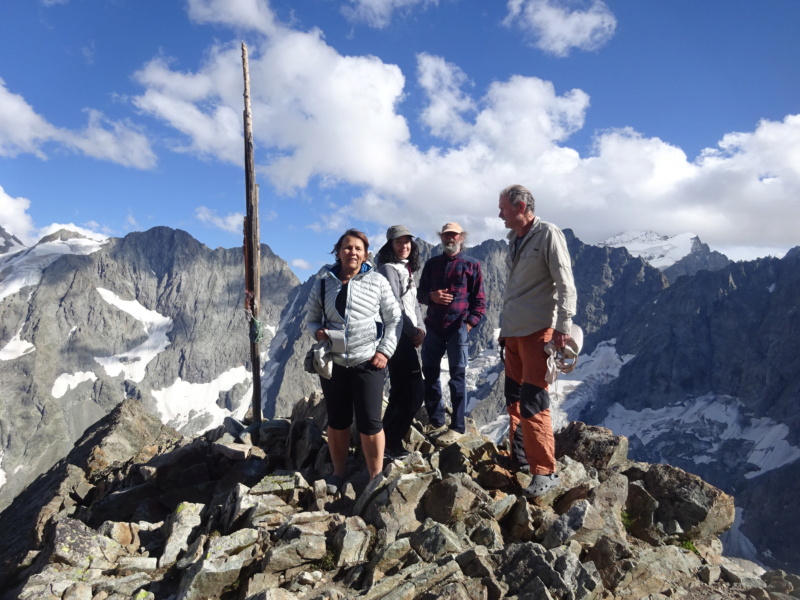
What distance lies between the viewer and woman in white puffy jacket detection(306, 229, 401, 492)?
7.24 m

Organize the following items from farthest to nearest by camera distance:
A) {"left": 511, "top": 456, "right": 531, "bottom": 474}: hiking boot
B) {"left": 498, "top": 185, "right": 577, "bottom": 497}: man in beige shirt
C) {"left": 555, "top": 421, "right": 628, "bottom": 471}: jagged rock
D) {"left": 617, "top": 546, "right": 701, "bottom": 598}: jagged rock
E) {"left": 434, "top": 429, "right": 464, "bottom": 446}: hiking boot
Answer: {"left": 434, "top": 429, "right": 464, "bottom": 446}: hiking boot < {"left": 555, "top": 421, "right": 628, "bottom": 471}: jagged rock < {"left": 511, "top": 456, "right": 531, "bottom": 474}: hiking boot < {"left": 498, "top": 185, "right": 577, "bottom": 497}: man in beige shirt < {"left": 617, "top": 546, "right": 701, "bottom": 598}: jagged rock

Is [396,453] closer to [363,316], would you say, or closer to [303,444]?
[303,444]

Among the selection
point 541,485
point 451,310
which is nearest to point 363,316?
point 451,310

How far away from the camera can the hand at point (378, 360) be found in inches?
284

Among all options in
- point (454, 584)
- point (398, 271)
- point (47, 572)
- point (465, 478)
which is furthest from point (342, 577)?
point (398, 271)

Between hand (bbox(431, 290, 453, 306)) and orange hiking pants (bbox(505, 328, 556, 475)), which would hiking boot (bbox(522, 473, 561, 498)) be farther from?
hand (bbox(431, 290, 453, 306))

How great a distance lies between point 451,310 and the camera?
9.52 metres

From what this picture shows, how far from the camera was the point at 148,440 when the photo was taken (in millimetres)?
15336

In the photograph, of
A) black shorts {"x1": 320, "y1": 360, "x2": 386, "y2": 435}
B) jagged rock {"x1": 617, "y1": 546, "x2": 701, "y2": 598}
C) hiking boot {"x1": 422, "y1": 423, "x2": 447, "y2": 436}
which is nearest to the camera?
jagged rock {"x1": 617, "y1": 546, "x2": 701, "y2": 598}

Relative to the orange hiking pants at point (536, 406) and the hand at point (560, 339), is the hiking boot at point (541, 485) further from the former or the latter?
the hand at point (560, 339)

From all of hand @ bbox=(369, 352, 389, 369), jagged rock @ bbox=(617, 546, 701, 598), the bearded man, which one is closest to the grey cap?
the bearded man

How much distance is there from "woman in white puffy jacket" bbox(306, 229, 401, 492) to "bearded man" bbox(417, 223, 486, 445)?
2200mm

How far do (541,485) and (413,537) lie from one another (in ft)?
7.47

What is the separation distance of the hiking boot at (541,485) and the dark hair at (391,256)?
13.7 ft
